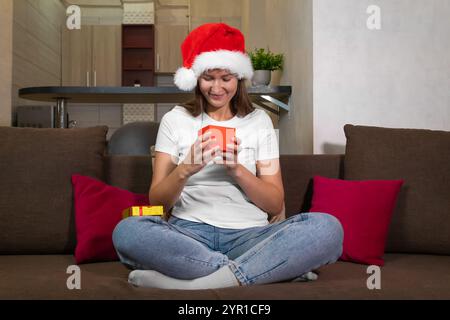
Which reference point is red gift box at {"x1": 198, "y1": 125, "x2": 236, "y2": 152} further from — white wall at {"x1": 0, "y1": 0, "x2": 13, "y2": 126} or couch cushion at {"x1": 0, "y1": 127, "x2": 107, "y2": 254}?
white wall at {"x1": 0, "y1": 0, "x2": 13, "y2": 126}

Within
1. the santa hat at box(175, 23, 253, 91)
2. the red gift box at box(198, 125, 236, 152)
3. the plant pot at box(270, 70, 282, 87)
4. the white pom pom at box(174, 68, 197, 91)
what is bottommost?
the red gift box at box(198, 125, 236, 152)

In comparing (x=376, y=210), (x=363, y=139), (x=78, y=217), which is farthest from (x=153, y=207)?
(x=363, y=139)

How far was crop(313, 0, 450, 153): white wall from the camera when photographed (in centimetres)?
250

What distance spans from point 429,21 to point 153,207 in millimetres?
1720

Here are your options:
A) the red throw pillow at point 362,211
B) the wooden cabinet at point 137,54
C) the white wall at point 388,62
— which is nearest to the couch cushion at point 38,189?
the red throw pillow at point 362,211

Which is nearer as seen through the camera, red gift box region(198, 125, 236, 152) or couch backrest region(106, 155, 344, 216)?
red gift box region(198, 125, 236, 152)

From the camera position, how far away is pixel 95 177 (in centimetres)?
183

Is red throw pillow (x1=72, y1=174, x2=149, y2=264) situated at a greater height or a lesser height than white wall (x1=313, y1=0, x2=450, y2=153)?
lesser

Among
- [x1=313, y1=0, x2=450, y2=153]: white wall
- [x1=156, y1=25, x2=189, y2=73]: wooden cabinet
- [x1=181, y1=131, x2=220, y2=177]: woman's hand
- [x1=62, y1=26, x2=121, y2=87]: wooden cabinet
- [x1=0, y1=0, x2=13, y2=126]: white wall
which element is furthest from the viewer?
[x1=156, y1=25, x2=189, y2=73]: wooden cabinet

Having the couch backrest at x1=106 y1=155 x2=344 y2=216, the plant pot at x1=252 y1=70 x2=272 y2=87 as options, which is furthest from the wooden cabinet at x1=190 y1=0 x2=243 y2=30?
the couch backrest at x1=106 y1=155 x2=344 y2=216

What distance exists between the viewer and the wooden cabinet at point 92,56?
682 cm

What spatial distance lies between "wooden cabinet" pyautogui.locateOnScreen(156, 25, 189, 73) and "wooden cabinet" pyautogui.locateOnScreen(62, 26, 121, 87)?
498 millimetres

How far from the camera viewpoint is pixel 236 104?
5.75 ft
